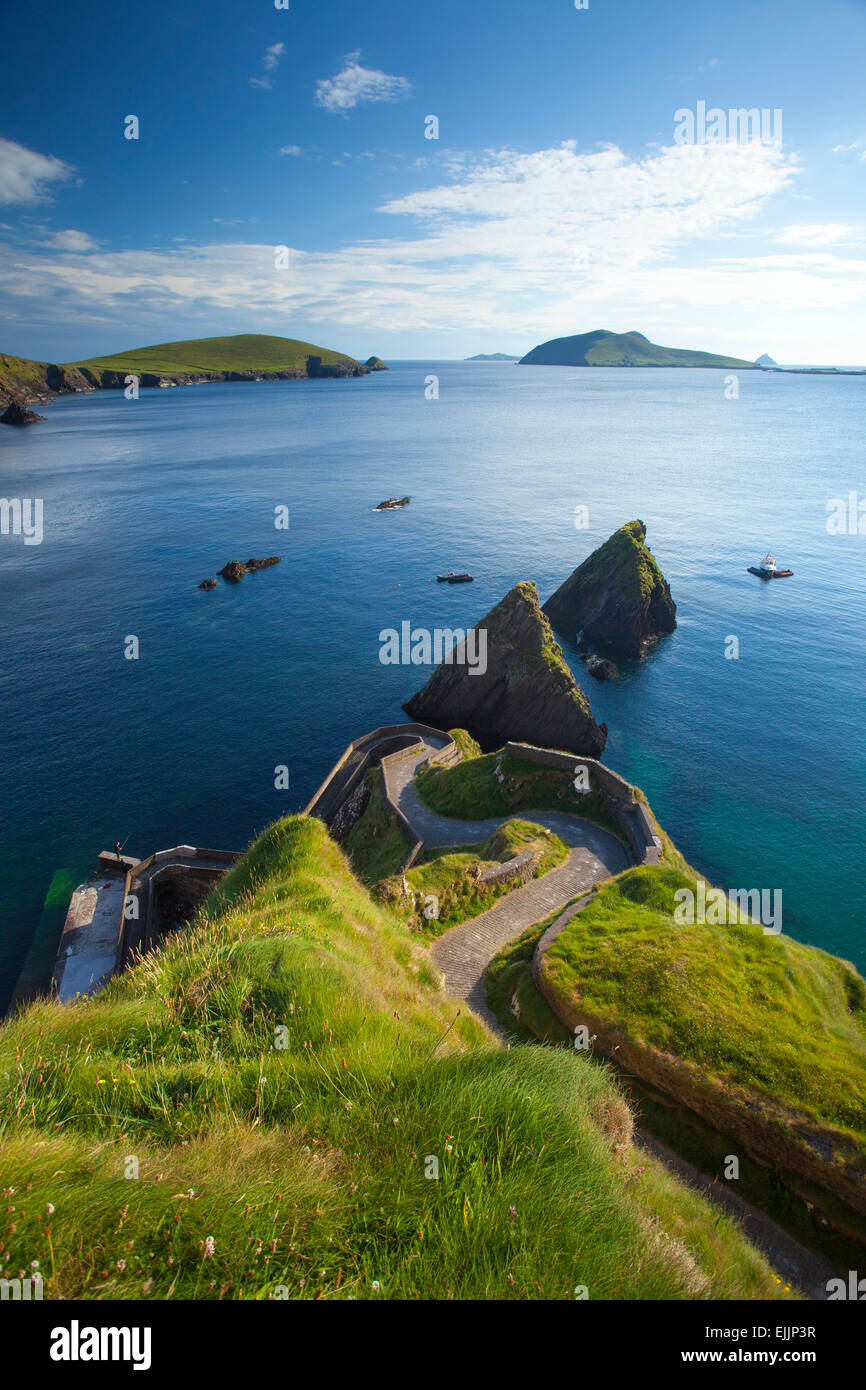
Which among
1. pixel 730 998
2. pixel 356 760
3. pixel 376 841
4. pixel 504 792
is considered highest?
pixel 504 792

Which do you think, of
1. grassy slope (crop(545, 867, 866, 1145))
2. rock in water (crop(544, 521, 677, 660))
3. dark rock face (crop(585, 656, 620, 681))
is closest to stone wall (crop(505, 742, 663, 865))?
grassy slope (crop(545, 867, 866, 1145))

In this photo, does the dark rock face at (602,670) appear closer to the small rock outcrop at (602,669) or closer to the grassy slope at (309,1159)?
the small rock outcrop at (602,669)

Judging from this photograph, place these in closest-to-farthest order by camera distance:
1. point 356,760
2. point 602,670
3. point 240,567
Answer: point 356,760
point 602,670
point 240,567

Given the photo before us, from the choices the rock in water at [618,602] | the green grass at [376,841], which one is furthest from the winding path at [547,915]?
the rock in water at [618,602]

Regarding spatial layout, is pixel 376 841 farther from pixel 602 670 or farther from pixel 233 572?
pixel 233 572

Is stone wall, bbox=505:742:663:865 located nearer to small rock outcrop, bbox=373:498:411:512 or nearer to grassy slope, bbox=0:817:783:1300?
grassy slope, bbox=0:817:783:1300

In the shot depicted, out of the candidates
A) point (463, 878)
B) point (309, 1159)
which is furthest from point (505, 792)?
point (309, 1159)
